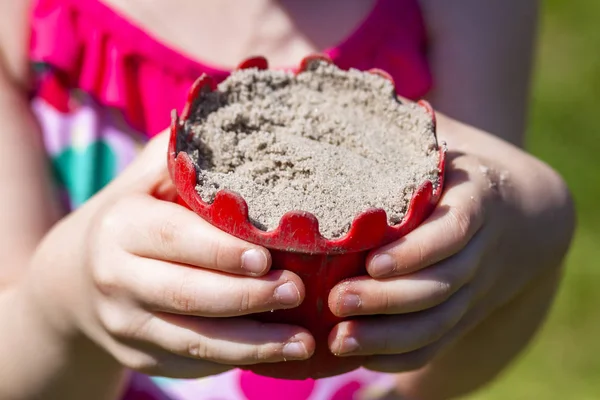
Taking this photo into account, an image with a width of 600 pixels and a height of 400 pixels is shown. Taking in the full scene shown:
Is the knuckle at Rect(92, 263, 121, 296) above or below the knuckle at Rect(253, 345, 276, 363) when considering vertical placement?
below

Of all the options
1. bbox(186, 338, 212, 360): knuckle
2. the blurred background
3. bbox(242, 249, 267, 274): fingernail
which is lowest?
the blurred background

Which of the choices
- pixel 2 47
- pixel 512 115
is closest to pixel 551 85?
pixel 512 115

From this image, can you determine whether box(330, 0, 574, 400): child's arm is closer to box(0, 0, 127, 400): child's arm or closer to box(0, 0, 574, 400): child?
box(0, 0, 574, 400): child

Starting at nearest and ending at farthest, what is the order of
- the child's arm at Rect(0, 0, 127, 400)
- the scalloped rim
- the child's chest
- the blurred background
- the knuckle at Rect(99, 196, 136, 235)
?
1. the scalloped rim
2. the knuckle at Rect(99, 196, 136, 235)
3. the child's arm at Rect(0, 0, 127, 400)
4. the child's chest
5. the blurred background

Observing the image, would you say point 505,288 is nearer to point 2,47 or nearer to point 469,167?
point 469,167

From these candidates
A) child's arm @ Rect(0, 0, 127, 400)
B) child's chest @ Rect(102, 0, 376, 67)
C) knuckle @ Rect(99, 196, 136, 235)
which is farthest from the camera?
child's chest @ Rect(102, 0, 376, 67)

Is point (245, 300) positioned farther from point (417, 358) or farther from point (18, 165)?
point (18, 165)

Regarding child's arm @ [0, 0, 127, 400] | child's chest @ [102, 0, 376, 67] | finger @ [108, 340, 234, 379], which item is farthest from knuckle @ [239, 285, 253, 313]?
child's chest @ [102, 0, 376, 67]
